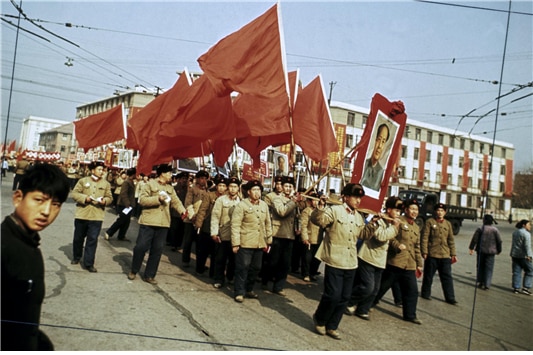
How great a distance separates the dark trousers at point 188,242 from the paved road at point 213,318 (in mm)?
280

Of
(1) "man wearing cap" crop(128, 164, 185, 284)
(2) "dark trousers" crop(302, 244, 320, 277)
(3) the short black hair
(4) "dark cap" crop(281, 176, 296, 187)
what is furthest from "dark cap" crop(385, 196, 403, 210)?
(3) the short black hair

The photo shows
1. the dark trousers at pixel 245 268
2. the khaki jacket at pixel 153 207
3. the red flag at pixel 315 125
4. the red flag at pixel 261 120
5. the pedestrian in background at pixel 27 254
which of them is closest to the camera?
the pedestrian in background at pixel 27 254

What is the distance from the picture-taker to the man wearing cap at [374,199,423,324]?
5219 mm

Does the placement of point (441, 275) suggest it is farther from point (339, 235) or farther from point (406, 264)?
point (339, 235)

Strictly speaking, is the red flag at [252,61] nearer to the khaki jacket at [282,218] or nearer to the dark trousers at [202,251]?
the khaki jacket at [282,218]

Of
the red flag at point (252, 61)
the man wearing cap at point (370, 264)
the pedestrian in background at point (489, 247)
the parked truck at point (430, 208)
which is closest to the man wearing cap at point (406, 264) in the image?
the man wearing cap at point (370, 264)

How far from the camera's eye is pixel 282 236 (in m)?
5.87

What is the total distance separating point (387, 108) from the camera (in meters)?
4.87

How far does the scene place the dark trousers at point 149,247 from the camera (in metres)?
5.52

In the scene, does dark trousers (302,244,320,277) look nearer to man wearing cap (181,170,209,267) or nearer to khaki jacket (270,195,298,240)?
khaki jacket (270,195,298,240)

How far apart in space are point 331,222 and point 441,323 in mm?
2329

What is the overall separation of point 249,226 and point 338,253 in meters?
1.45

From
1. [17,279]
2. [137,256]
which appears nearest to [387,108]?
[137,256]

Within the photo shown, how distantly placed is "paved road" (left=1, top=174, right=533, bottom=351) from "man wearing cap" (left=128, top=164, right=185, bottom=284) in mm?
232
